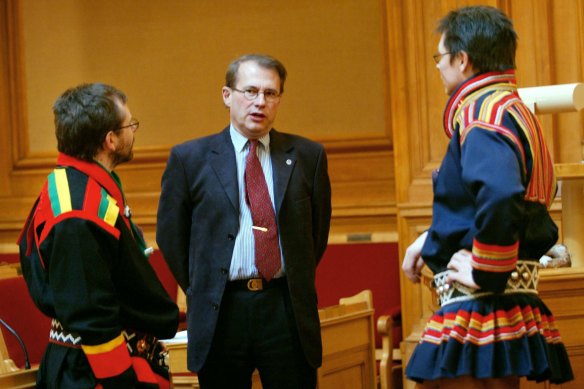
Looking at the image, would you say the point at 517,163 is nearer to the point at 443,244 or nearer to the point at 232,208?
the point at 443,244

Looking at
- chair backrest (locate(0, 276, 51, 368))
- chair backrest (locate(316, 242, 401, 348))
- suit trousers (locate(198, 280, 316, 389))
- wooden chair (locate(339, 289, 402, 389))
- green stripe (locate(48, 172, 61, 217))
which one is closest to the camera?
green stripe (locate(48, 172, 61, 217))

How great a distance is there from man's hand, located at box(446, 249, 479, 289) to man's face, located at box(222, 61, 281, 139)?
127 cm

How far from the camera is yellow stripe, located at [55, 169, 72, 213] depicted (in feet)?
9.52

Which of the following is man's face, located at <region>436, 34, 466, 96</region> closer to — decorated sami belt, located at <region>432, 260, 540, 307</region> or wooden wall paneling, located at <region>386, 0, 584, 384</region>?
decorated sami belt, located at <region>432, 260, 540, 307</region>

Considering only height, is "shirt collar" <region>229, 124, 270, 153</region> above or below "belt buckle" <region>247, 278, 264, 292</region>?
above

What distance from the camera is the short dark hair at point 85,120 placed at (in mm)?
3033

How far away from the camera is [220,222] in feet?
11.9

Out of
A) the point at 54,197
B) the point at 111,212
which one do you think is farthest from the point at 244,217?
the point at 54,197

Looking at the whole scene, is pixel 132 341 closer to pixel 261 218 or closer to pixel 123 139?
pixel 123 139

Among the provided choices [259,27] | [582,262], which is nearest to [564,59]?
[582,262]

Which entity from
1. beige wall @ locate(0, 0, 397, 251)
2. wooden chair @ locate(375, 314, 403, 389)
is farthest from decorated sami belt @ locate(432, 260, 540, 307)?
beige wall @ locate(0, 0, 397, 251)

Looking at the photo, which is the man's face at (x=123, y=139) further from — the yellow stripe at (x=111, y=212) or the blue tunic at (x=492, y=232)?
the blue tunic at (x=492, y=232)

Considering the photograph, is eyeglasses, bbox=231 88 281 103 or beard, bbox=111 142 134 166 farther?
eyeglasses, bbox=231 88 281 103

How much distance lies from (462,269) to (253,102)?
1360 mm
